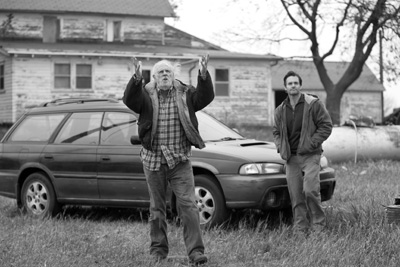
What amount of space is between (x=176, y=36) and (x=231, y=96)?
19.6 ft

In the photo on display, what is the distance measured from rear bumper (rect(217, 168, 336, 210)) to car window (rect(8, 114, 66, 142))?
3.05 m

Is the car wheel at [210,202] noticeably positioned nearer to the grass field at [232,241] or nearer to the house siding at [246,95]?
the grass field at [232,241]

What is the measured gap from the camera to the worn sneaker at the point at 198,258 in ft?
21.8

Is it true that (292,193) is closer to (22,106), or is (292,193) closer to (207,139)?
(207,139)

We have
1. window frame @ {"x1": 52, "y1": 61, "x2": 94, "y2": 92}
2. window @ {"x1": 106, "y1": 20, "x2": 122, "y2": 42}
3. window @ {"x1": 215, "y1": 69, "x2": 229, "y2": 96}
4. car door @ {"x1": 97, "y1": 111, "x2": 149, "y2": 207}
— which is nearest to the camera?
car door @ {"x1": 97, "y1": 111, "x2": 149, "y2": 207}

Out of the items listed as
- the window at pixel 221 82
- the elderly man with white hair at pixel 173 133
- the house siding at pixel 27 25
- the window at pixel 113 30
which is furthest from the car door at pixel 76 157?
the window at pixel 113 30

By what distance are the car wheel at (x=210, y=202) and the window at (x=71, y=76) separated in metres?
22.8

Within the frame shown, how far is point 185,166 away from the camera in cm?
684

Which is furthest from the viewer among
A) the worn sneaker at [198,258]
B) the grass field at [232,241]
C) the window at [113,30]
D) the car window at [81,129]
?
the window at [113,30]

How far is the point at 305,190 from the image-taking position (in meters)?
8.13

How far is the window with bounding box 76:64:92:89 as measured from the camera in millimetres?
31203

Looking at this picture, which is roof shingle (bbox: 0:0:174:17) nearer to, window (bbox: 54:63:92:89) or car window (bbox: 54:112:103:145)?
window (bbox: 54:63:92:89)

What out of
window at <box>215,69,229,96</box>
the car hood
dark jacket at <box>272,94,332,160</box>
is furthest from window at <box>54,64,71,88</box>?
dark jacket at <box>272,94,332,160</box>

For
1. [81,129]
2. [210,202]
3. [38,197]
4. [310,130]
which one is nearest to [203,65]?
[310,130]
